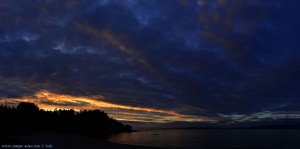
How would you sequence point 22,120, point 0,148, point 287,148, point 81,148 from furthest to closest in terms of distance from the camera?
point 22,120 → point 287,148 → point 81,148 → point 0,148

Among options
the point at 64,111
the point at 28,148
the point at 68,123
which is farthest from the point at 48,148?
the point at 64,111

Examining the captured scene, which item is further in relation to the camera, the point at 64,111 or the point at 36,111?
the point at 64,111

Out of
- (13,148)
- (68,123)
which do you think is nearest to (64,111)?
(68,123)

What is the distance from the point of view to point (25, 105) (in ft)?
502

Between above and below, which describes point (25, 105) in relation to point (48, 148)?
above

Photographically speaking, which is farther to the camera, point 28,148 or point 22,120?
point 22,120

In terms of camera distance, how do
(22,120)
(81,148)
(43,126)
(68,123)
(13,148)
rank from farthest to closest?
(68,123), (43,126), (22,120), (81,148), (13,148)

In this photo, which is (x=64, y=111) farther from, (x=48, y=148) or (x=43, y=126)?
(x=48, y=148)

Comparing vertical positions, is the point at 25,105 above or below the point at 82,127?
above

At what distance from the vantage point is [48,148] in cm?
3694

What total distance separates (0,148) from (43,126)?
11606 cm

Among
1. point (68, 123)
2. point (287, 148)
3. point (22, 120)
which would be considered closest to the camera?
point (287, 148)

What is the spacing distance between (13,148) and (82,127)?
169587 mm

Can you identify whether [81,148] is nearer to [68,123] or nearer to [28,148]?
[28,148]
